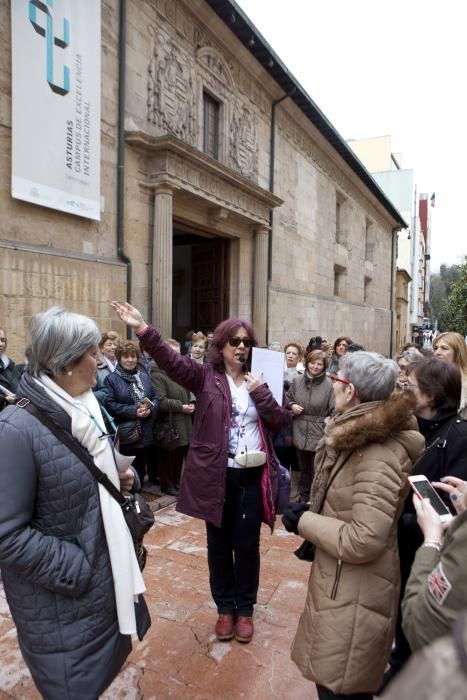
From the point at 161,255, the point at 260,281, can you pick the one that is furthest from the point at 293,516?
the point at 260,281

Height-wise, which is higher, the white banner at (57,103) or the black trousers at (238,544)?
the white banner at (57,103)

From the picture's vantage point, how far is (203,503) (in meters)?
2.63

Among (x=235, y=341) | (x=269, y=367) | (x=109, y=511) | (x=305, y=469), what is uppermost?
(x=235, y=341)

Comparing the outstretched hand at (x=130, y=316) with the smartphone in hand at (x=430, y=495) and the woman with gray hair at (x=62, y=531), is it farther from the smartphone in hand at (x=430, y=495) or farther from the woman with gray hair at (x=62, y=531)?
the smartphone in hand at (x=430, y=495)

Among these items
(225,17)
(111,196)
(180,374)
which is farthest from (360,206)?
(180,374)

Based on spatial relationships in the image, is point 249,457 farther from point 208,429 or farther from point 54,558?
point 54,558

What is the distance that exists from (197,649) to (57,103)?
6.73m

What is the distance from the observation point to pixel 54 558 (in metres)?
1.50

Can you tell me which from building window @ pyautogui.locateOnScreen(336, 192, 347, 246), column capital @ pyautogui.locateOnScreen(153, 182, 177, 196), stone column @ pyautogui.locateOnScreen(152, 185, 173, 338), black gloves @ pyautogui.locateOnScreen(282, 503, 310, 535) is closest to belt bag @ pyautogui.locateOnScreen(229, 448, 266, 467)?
black gloves @ pyautogui.locateOnScreen(282, 503, 310, 535)

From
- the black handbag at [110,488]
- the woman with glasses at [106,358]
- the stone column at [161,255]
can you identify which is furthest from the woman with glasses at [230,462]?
the stone column at [161,255]

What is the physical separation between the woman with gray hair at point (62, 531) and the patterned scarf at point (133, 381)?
3129 mm

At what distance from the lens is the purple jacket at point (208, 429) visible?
2621mm

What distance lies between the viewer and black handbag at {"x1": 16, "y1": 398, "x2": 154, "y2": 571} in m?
1.57

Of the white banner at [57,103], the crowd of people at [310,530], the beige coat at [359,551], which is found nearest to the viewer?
the crowd of people at [310,530]
